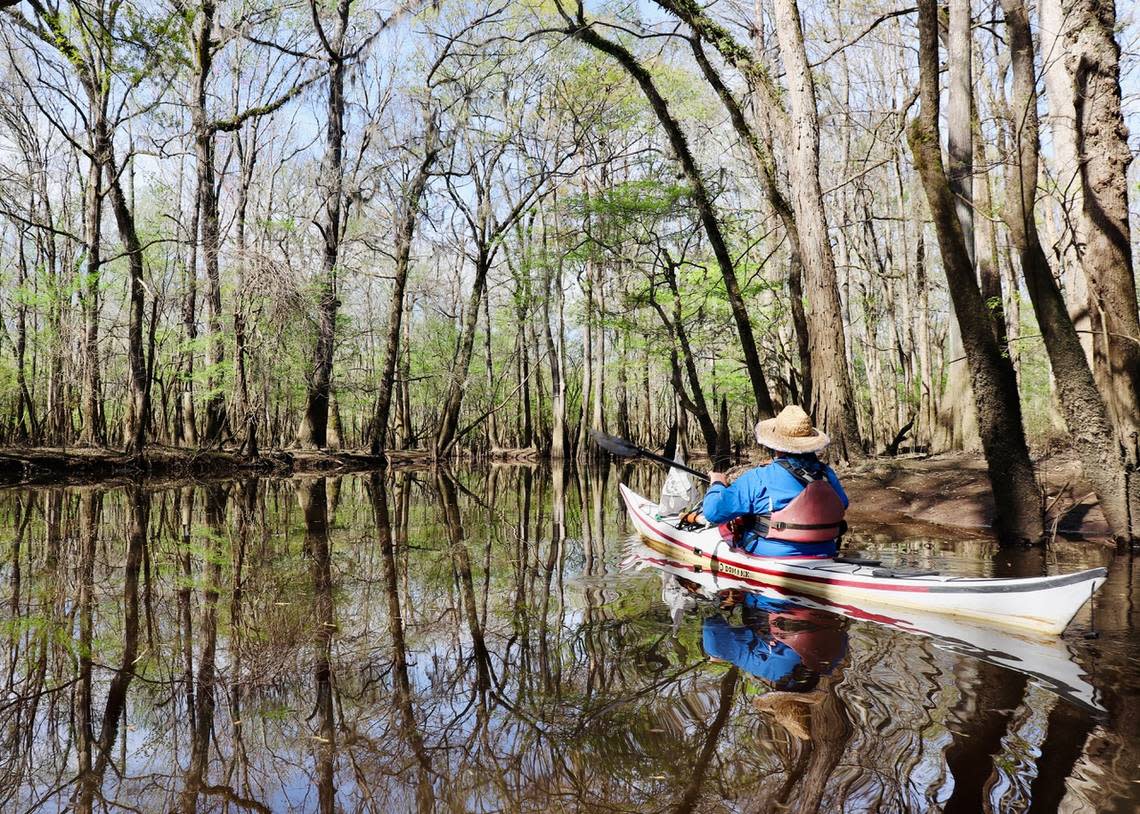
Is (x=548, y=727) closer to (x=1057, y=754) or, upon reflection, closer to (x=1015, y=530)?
(x=1057, y=754)

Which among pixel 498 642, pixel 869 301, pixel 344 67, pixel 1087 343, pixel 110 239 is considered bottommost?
pixel 498 642

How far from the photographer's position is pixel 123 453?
14.4 meters

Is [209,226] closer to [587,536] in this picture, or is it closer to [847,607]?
[587,536]

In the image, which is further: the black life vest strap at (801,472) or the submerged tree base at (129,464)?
the submerged tree base at (129,464)

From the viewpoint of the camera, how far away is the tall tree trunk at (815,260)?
9375 mm

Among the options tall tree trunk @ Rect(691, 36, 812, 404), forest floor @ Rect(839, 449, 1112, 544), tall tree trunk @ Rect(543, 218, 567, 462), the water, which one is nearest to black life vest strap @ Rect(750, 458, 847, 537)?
the water

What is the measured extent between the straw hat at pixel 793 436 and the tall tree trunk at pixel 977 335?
246cm

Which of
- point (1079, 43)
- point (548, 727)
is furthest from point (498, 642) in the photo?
point (1079, 43)

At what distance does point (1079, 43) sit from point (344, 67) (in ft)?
55.4

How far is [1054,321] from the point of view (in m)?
6.30

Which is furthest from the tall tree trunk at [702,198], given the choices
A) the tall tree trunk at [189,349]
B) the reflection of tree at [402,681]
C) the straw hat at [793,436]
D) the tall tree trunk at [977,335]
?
the tall tree trunk at [189,349]

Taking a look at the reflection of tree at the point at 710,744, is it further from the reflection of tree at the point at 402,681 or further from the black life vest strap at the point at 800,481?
the black life vest strap at the point at 800,481

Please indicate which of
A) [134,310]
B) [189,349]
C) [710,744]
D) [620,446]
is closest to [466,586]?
[710,744]

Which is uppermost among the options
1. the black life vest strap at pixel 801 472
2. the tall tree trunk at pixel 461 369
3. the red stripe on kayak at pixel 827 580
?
the tall tree trunk at pixel 461 369
